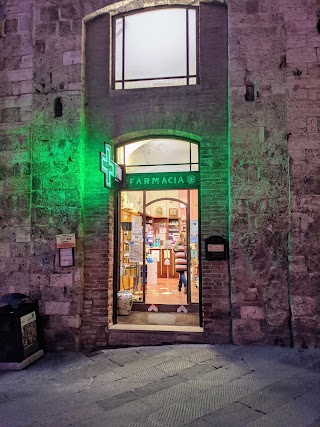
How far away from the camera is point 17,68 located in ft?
24.2

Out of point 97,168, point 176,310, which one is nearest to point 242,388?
point 176,310

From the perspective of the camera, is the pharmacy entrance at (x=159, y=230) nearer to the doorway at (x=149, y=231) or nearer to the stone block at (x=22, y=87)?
the doorway at (x=149, y=231)

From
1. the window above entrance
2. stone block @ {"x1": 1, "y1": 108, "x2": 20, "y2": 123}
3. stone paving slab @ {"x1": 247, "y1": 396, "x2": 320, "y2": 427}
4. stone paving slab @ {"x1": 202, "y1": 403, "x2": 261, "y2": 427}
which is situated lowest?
stone paving slab @ {"x1": 202, "y1": 403, "x2": 261, "y2": 427}

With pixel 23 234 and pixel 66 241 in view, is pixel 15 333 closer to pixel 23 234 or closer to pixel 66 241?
pixel 66 241

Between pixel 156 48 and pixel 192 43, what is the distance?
0.73 m

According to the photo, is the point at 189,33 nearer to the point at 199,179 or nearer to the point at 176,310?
the point at 199,179

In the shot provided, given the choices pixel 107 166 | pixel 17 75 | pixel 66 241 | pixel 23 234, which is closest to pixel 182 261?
pixel 66 241

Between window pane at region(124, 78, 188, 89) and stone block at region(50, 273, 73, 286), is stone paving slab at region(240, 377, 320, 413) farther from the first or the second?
window pane at region(124, 78, 188, 89)

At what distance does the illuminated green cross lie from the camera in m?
6.40

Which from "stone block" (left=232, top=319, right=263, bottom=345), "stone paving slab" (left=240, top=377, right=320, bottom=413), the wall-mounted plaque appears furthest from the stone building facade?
"stone paving slab" (left=240, top=377, right=320, bottom=413)

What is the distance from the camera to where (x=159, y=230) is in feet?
33.6

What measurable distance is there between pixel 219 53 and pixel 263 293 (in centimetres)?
454

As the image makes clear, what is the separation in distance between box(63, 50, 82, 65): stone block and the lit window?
0.74 m

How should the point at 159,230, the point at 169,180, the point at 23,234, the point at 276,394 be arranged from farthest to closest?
the point at 159,230, the point at 169,180, the point at 23,234, the point at 276,394
